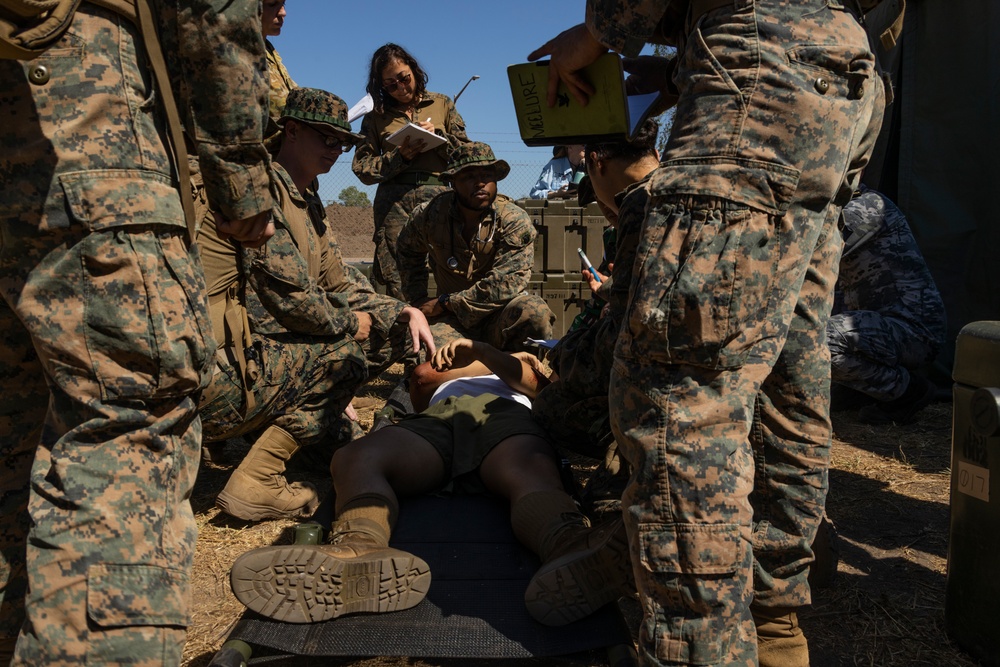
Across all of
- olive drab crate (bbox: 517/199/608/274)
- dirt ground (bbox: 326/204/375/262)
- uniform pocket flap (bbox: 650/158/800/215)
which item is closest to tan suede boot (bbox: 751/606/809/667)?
uniform pocket flap (bbox: 650/158/800/215)

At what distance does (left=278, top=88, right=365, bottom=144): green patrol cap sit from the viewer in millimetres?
3898

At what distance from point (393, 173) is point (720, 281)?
5.70 metres

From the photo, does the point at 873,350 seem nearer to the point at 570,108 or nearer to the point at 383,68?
the point at 570,108

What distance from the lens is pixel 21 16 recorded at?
139 centimetres

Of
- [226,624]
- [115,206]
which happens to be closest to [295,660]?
[226,624]

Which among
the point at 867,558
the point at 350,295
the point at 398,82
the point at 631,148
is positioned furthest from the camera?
the point at 398,82

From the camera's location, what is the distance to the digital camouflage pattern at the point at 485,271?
18.6ft

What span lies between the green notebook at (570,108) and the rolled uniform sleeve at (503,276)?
11.2 feet

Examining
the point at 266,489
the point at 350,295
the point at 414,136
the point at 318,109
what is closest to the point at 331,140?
the point at 318,109

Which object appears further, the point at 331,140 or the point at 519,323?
the point at 519,323

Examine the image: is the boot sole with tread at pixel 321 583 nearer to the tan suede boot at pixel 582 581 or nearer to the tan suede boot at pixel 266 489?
the tan suede boot at pixel 582 581

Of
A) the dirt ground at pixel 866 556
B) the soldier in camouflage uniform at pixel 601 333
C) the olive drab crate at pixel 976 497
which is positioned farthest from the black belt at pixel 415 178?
the olive drab crate at pixel 976 497

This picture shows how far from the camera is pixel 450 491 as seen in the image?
3088 millimetres

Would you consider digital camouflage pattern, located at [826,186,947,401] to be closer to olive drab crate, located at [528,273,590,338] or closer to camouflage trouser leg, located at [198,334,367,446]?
camouflage trouser leg, located at [198,334,367,446]
